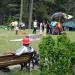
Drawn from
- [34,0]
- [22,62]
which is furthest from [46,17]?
[22,62]

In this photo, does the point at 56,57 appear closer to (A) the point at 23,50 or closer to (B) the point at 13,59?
(B) the point at 13,59

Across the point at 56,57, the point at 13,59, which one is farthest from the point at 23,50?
the point at 56,57

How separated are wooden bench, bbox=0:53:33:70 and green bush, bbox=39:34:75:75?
2.15 metres

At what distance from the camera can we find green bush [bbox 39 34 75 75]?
9.41 meters

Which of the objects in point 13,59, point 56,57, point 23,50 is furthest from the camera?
point 23,50

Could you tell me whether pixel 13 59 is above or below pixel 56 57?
below

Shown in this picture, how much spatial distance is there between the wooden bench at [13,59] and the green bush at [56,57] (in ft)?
7.05

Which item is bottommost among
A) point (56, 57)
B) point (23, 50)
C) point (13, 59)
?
point (13, 59)

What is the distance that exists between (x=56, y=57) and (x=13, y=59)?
112 inches

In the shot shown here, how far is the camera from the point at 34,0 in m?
73.9

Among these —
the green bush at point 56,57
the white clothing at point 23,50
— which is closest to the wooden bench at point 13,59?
the white clothing at point 23,50

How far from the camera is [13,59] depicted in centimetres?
1206

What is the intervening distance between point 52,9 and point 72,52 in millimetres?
68664

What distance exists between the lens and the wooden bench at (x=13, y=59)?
11.8m
